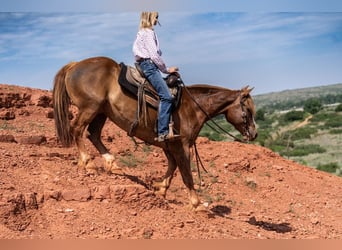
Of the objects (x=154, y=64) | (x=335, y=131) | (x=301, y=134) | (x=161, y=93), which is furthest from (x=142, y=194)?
(x=335, y=131)

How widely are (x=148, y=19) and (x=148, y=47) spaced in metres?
0.44

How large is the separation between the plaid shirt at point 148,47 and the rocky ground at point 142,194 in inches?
78.3

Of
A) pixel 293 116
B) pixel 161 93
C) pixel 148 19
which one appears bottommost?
pixel 293 116

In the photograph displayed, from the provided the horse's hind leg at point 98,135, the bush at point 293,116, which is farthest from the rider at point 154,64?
the bush at point 293,116

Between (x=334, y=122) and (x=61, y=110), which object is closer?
(x=61, y=110)

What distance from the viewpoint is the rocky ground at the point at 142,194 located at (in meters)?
7.18

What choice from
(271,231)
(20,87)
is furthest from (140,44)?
(20,87)

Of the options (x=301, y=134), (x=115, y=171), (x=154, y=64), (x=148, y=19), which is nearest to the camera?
(x=148, y=19)

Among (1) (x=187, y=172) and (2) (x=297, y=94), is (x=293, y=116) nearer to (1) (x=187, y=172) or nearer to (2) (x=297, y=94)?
(1) (x=187, y=172)

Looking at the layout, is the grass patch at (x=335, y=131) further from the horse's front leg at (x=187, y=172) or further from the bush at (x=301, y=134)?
the horse's front leg at (x=187, y=172)

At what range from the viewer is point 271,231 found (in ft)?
29.1

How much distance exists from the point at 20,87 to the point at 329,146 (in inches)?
1238

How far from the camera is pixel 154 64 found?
825 cm

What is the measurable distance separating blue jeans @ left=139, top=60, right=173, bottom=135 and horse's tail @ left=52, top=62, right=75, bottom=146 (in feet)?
5.15
